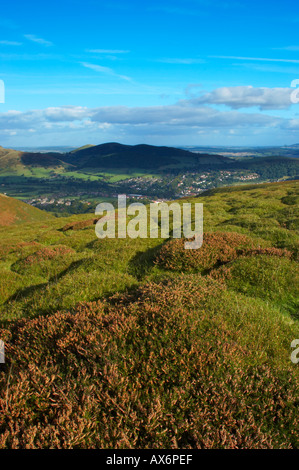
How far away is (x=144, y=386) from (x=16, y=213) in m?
145

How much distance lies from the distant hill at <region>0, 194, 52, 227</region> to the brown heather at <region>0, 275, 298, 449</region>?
12996 centimetres

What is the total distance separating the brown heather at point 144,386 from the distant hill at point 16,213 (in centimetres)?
12996

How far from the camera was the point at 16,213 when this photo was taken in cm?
13350

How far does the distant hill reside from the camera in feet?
412

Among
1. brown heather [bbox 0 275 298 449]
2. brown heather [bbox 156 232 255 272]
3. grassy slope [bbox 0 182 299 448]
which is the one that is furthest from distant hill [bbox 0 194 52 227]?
brown heather [bbox 0 275 298 449]

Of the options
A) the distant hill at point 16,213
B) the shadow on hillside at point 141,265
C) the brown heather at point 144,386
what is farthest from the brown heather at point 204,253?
the distant hill at point 16,213

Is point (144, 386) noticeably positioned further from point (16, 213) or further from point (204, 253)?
point (16, 213)

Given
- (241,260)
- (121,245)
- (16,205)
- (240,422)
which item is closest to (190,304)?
(240,422)

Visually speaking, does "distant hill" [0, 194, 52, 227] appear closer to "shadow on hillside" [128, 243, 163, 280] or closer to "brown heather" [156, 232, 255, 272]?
"shadow on hillside" [128, 243, 163, 280]

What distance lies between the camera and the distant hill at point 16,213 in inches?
4945

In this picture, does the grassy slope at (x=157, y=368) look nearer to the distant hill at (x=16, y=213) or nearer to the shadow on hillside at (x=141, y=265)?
the shadow on hillside at (x=141, y=265)
